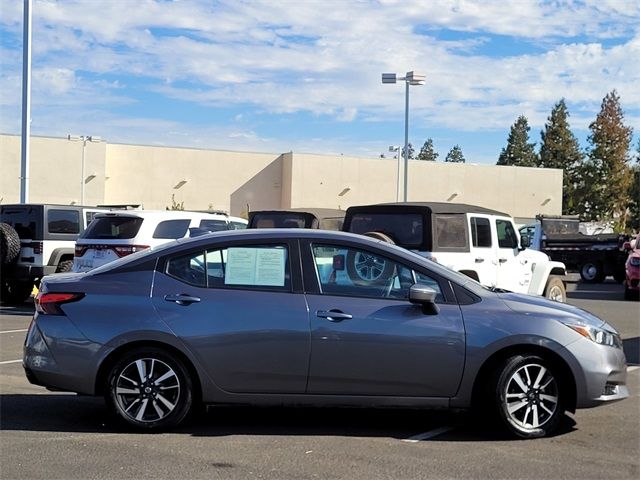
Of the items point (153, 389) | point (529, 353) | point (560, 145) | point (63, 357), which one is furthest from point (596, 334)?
point (560, 145)

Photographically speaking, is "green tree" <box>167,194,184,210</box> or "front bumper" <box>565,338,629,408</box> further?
"green tree" <box>167,194,184,210</box>

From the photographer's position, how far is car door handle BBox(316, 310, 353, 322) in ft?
20.6

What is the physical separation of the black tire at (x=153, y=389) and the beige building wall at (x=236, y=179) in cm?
4471

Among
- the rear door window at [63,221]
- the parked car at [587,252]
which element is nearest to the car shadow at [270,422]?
the rear door window at [63,221]

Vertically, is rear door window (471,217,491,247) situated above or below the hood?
above

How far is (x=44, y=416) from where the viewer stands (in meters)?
6.98

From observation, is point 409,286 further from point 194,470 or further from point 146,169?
point 146,169

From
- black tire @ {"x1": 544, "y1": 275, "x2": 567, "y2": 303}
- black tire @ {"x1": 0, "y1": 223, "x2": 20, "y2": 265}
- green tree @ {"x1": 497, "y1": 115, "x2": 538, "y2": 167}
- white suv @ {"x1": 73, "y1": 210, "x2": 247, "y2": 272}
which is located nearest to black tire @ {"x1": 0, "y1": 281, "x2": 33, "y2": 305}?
black tire @ {"x1": 0, "y1": 223, "x2": 20, "y2": 265}

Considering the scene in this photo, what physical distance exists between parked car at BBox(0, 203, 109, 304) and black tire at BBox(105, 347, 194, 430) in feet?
33.1

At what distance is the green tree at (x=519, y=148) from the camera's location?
108m

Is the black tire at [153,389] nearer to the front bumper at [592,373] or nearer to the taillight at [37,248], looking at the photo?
the front bumper at [592,373]

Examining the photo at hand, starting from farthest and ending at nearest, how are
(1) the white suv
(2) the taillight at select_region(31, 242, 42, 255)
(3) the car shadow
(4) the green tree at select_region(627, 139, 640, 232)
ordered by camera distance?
1. (4) the green tree at select_region(627, 139, 640, 232)
2. (2) the taillight at select_region(31, 242, 42, 255)
3. (1) the white suv
4. (3) the car shadow

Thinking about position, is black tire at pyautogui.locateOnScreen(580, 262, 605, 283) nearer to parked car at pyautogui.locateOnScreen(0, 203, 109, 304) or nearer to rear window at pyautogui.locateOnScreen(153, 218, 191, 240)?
rear window at pyautogui.locateOnScreen(153, 218, 191, 240)

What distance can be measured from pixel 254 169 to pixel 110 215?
42.8 metres
